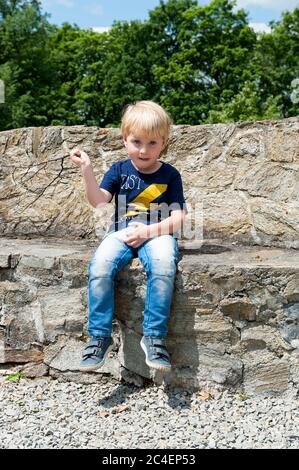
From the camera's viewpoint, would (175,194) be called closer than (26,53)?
Yes

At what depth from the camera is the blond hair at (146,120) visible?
9.27ft

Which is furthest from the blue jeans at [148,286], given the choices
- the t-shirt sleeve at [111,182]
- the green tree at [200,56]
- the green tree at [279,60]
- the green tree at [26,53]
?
the green tree at [279,60]

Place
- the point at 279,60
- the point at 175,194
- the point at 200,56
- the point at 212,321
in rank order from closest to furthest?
the point at 212,321, the point at 175,194, the point at 279,60, the point at 200,56

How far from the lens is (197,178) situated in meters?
3.69

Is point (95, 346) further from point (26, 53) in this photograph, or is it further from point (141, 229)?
point (26, 53)

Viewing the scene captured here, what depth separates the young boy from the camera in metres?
2.64

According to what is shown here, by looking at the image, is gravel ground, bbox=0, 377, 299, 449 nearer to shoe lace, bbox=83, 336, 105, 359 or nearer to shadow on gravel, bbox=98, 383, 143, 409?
shadow on gravel, bbox=98, 383, 143, 409

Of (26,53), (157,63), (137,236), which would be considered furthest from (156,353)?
(157,63)

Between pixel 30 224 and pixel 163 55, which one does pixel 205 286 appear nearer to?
pixel 30 224

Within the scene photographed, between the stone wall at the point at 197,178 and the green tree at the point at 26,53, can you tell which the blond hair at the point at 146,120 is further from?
the green tree at the point at 26,53

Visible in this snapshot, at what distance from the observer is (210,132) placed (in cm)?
366

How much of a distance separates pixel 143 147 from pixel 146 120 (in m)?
0.13


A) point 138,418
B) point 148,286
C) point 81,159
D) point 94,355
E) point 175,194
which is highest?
point 81,159

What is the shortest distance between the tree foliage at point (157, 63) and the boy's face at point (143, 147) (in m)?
12.6
